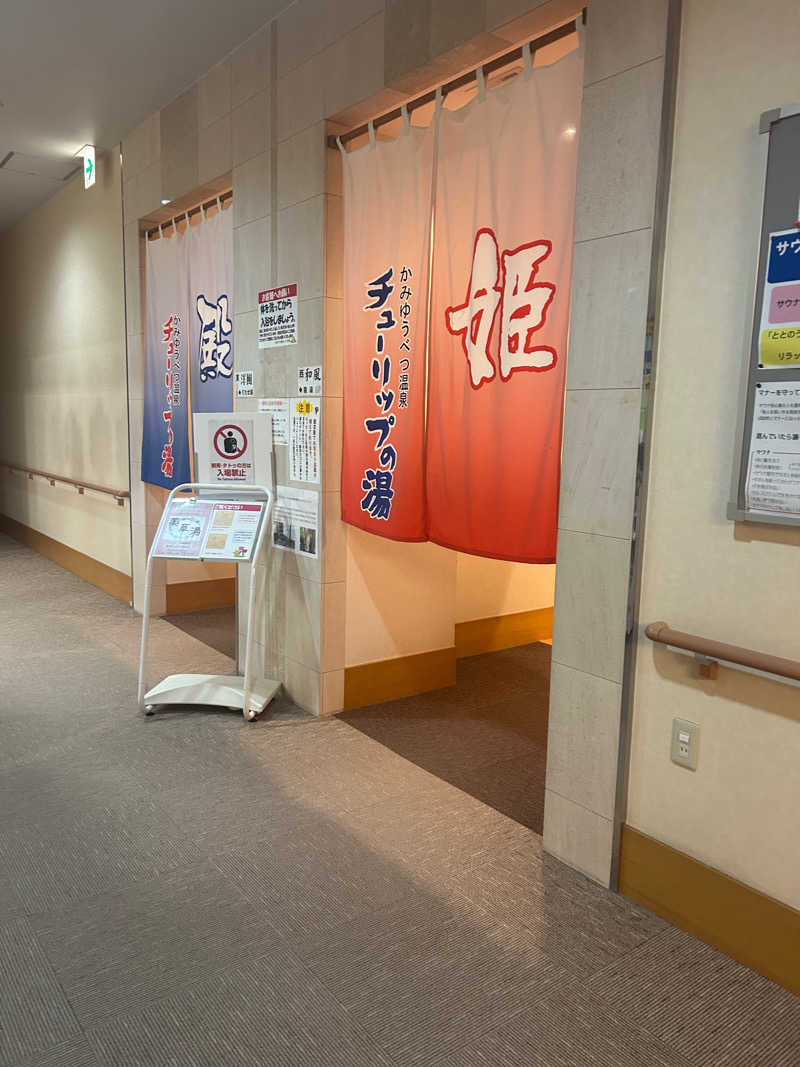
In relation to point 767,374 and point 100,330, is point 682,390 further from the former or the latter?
point 100,330

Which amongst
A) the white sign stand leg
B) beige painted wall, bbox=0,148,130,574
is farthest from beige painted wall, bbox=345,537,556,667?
beige painted wall, bbox=0,148,130,574

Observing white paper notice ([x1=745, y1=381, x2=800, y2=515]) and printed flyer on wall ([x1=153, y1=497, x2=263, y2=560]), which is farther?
printed flyer on wall ([x1=153, y1=497, x2=263, y2=560])

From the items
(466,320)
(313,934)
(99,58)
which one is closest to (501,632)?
(466,320)

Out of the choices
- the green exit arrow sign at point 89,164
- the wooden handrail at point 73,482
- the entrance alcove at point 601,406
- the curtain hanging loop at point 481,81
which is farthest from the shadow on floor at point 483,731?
the green exit arrow sign at point 89,164

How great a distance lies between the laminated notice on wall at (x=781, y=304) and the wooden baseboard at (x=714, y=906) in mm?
1390

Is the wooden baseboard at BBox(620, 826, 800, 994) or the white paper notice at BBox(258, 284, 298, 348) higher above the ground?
the white paper notice at BBox(258, 284, 298, 348)

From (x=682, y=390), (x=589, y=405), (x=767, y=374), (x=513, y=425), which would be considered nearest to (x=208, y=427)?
(x=513, y=425)

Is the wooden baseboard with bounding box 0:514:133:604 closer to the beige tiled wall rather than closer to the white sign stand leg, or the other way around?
the white sign stand leg

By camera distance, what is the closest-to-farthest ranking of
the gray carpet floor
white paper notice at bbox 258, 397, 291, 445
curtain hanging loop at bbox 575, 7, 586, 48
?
the gray carpet floor → curtain hanging loop at bbox 575, 7, 586, 48 → white paper notice at bbox 258, 397, 291, 445

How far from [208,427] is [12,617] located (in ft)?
8.68

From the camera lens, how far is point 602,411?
2.35 meters

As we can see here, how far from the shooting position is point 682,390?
2168 millimetres

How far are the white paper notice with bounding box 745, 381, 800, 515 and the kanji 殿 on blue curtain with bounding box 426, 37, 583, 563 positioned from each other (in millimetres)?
794

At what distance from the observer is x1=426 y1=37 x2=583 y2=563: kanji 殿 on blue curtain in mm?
2635
